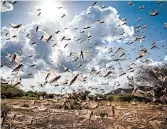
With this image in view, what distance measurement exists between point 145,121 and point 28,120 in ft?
18.1

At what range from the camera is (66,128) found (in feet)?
44.2

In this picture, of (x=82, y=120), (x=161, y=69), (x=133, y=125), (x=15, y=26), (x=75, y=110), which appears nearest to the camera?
(x=15, y=26)

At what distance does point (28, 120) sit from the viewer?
593 inches

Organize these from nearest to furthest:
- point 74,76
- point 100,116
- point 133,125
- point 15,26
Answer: point 74,76 < point 15,26 < point 133,125 < point 100,116

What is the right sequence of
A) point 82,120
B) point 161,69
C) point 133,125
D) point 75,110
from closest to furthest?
point 133,125 → point 82,120 → point 75,110 → point 161,69

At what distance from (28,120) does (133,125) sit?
4685 millimetres

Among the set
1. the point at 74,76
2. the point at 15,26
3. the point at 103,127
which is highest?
the point at 15,26

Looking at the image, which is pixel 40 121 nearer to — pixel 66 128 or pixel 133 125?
pixel 66 128

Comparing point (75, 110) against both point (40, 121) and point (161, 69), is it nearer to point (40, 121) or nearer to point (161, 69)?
point (40, 121)

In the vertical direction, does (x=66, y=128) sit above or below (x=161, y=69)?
below

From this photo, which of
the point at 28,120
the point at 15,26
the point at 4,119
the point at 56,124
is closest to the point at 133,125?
the point at 56,124

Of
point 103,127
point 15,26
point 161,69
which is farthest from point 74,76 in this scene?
point 161,69

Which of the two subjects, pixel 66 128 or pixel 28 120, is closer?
pixel 66 128

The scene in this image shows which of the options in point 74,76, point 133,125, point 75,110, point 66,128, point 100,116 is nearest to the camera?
point 74,76
